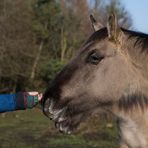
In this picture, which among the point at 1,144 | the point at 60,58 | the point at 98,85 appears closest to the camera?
the point at 98,85

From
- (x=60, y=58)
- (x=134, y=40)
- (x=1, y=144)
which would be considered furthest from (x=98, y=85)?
(x=60, y=58)

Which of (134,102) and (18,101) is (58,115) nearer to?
(134,102)

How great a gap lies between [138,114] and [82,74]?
594 mm

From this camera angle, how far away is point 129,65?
4504 millimetres

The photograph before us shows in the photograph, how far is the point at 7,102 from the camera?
6.33 meters

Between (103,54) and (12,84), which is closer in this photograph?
(103,54)

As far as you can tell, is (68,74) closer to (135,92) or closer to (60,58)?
(135,92)

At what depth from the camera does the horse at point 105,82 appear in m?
4.42

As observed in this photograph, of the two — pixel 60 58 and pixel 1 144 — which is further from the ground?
pixel 60 58

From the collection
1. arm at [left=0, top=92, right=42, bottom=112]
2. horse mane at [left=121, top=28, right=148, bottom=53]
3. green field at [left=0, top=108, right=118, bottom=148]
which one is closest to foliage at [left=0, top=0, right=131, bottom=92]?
green field at [left=0, top=108, right=118, bottom=148]

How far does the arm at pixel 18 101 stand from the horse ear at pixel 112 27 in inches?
78.8

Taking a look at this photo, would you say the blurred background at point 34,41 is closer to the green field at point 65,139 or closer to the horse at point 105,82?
the green field at point 65,139

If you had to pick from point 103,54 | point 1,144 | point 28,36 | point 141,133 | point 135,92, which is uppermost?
point 28,36

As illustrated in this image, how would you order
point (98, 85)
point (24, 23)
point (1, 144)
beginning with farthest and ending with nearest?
point (24, 23) < point (1, 144) < point (98, 85)
